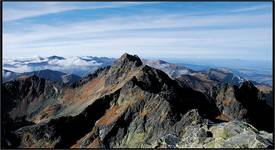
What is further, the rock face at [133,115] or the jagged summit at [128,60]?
the jagged summit at [128,60]

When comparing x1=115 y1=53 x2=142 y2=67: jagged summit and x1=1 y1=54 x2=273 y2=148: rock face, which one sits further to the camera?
x1=115 y1=53 x2=142 y2=67: jagged summit

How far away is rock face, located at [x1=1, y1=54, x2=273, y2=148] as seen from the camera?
95.1m

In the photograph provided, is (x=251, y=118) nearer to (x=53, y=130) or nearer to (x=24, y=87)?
(x=53, y=130)

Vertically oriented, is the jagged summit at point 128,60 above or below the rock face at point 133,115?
above

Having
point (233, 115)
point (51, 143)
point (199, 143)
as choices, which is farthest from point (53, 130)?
point (199, 143)

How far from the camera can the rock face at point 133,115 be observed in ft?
312

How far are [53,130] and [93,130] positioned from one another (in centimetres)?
991

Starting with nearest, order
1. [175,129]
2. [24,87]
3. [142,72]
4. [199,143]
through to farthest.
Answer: [199,143], [175,129], [142,72], [24,87]

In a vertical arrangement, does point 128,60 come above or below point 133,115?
above

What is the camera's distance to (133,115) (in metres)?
114

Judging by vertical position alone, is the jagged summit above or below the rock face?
above

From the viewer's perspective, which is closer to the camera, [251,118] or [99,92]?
[251,118]

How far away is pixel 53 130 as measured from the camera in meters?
117

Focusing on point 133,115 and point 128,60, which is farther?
point 128,60
